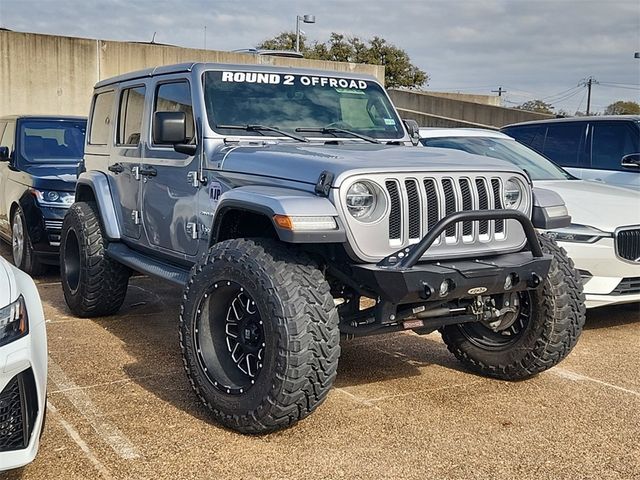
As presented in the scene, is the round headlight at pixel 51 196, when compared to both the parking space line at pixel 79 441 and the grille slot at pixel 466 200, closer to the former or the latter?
the parking space line at pixel 79 441

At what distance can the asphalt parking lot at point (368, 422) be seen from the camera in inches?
138

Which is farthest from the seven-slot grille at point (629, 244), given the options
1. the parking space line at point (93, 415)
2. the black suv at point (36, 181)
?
the black suv at point (36, 181)

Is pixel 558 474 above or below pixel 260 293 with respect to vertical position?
below

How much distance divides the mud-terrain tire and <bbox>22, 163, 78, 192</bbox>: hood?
46 cm

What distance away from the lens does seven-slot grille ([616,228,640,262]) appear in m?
5.93

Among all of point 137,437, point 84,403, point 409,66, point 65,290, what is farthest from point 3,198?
point 409,66

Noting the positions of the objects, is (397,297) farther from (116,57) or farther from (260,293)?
(116,57)

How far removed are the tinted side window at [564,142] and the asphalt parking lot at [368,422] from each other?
3.78 metres

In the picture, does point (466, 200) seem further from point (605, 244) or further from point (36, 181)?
point (36, 181)

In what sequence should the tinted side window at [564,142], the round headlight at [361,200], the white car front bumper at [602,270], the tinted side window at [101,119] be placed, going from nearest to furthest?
the round headlight at [361,200] → the white car front bumper at [602,270] → the tinted side window at [101,119] → the tinted side window at [564,142]

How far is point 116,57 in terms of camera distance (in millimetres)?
18688

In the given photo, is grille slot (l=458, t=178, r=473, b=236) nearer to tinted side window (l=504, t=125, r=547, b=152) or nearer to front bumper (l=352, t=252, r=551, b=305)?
front bumper (l=352, t=252, r=551, b=305)

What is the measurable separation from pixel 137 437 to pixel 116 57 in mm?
16441

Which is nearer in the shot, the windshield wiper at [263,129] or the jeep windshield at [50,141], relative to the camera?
the windshield wiper at [263,129]
